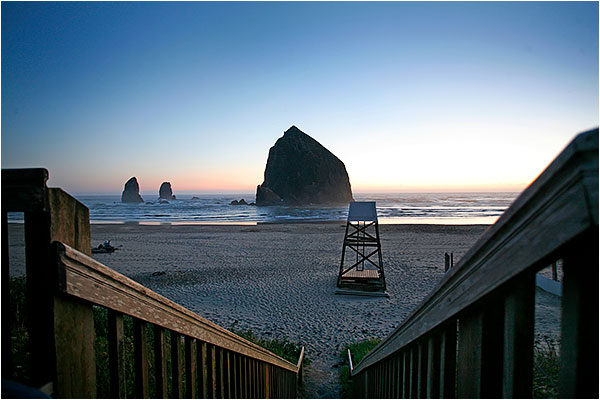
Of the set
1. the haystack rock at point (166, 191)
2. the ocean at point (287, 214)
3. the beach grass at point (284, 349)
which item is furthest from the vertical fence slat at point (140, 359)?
the haystack rock at point (166, 191)

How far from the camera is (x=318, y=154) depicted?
106m

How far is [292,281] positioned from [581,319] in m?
13.6

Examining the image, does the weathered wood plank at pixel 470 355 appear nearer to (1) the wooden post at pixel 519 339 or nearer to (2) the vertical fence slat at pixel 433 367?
(1) the wooden post at pixel 519 339

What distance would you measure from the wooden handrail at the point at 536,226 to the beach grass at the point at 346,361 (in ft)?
15.4

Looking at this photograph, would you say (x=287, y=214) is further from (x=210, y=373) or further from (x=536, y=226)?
(x=536, y=226)

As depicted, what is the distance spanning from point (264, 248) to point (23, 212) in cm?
2106

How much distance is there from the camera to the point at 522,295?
0.86m

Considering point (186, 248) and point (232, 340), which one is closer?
point (232, 340)

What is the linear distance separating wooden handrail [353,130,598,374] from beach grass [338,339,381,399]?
4696 millimetres

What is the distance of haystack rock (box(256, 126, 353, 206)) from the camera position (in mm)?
92625

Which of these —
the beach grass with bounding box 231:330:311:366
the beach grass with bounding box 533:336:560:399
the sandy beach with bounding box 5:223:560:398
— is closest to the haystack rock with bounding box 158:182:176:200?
the sandy beach with bounding box 5:223:560:398

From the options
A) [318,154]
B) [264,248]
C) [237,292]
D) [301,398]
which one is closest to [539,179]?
[301,398]

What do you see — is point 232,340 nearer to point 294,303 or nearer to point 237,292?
point 294,303

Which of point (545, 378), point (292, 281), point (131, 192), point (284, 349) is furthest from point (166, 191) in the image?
point (545, 378)
